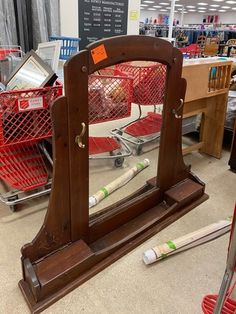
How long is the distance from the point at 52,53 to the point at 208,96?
1.26 meters

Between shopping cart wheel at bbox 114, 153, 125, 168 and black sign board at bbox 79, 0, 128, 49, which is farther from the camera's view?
black sign board at bbox 79, 0, 128, 49

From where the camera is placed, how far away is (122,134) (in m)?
3.04

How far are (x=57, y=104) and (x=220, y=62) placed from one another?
164 cm

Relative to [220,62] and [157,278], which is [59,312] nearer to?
[157,278]

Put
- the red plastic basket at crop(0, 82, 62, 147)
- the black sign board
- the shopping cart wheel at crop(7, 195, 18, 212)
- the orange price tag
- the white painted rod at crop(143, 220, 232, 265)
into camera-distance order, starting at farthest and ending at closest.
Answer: the black sign board, the shopping cart wheel at crop(7, 195, 18, 212), the red plastic basket at crop(0, 82, 62, 147), the white painted rod at crop(143, 220, 232, 265), the orange price tag

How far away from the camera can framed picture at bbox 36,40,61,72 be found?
80.7 inches

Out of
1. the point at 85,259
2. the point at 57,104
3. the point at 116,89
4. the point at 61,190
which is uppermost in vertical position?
the point at 57,104

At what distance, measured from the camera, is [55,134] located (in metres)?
1.18

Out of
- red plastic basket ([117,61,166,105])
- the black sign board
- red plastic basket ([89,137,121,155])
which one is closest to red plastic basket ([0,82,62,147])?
red plastic basket ([89,137,121,155])

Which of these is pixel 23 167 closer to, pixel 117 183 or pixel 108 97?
pixel 117 183

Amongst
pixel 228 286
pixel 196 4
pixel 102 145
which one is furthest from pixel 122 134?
pixel 196 4

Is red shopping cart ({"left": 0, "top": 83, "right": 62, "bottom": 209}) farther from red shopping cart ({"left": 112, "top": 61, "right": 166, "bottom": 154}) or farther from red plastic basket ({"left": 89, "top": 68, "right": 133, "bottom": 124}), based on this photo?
red shopping cart ({"left": 112, "top": 61, "right": 166, "bottom": 154})

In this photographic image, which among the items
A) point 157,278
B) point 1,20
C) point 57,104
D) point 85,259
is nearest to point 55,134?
point 57,104

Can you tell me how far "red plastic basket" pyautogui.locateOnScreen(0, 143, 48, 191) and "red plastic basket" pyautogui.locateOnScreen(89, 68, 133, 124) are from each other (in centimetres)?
52
